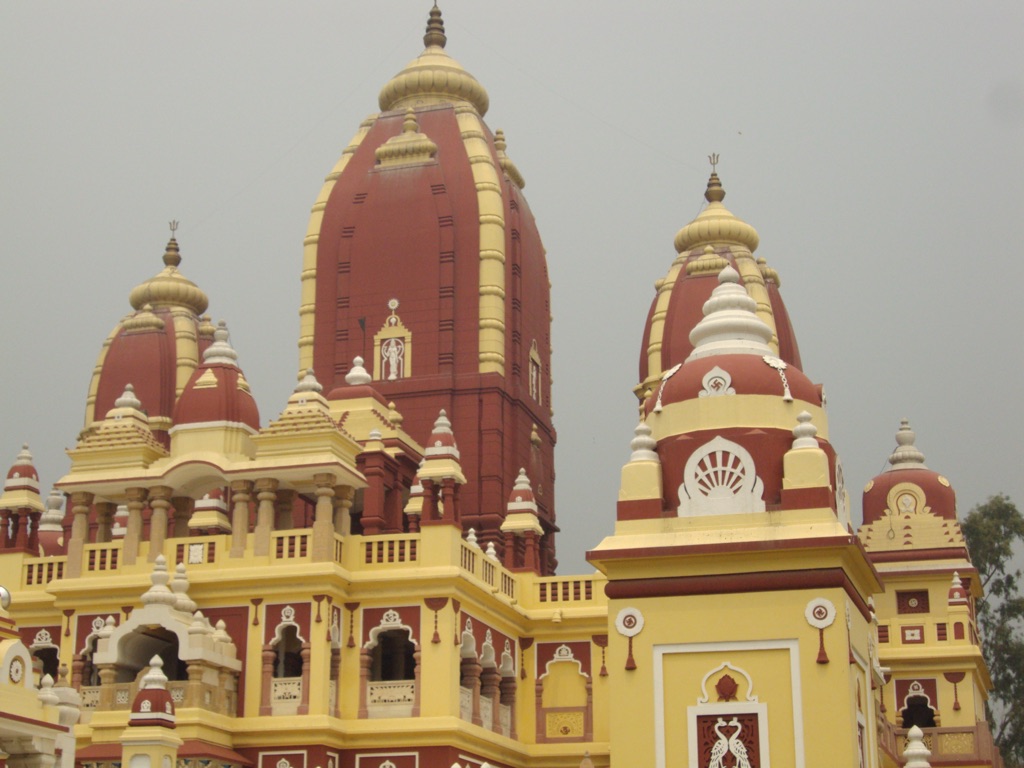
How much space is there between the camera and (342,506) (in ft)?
82.6

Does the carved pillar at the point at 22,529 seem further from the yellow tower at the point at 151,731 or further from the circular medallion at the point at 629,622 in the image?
the circular medallion at the point at 629,622

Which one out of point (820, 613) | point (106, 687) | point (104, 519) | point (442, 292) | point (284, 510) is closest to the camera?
point (820, 613)

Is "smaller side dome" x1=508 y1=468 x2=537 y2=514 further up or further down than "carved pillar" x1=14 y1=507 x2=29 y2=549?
further up

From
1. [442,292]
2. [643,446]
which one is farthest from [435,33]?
[643,446]

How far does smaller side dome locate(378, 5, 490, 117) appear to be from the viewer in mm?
34812

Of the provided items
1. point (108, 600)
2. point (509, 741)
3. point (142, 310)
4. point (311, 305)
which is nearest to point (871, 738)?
point (509, 741)

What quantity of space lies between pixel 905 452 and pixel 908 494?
1434 millimetres

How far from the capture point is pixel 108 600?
24.7 meters

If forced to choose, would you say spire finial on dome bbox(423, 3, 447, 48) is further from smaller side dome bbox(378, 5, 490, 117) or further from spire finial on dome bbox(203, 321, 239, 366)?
spire finial on dome bbox(203, 321, 239, 366)

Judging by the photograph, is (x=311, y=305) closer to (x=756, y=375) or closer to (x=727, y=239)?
(x=727, y=239)

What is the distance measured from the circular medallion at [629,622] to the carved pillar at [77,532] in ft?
33.7

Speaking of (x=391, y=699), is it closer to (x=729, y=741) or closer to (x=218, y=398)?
(x=218, y=398)

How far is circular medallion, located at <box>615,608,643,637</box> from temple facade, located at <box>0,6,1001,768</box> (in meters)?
0.04

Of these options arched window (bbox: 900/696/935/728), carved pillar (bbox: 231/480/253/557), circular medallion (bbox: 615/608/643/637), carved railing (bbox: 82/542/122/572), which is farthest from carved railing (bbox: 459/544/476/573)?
arched window (bbox: 900/696/935/728)
